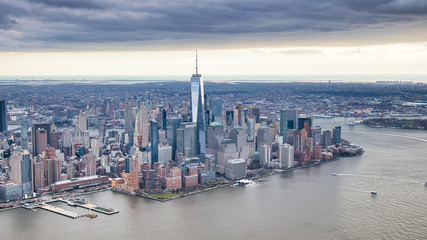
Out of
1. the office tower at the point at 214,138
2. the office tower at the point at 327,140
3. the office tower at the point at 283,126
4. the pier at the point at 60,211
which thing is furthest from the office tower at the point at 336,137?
the pier at the point at 60,211

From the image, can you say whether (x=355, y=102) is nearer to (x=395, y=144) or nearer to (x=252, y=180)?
(x=395, y=144)

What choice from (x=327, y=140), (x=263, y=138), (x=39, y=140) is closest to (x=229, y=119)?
(x=327, y=140)

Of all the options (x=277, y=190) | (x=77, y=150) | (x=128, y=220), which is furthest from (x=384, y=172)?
(x=77, y=150)

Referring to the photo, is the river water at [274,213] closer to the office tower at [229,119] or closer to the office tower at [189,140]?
the office tower at [189,140]

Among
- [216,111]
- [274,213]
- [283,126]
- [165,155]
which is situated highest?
[216,111]

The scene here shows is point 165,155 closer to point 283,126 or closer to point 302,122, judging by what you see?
point 283,126

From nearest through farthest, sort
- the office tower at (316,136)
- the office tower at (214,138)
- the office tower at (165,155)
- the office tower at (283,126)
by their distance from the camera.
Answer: the office tower at (165,155) < the office tower at (214,138) < the office tower at (316,136) < the office tower at (283,126)

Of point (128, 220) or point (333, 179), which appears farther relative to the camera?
point (333, 179)
